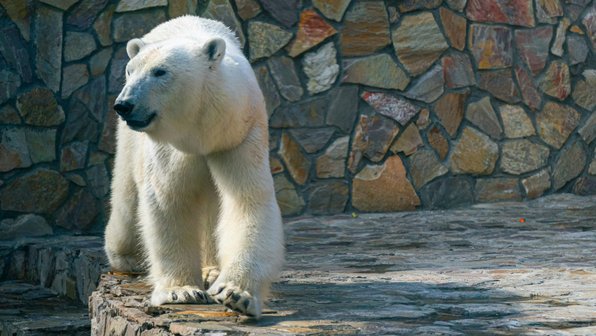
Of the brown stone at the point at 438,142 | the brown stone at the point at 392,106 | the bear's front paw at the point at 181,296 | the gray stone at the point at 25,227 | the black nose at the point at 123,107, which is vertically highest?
the black nose at the point at 123,107

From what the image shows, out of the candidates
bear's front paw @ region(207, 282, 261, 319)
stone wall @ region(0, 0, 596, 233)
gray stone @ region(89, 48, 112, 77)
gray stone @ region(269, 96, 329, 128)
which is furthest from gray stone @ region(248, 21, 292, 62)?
bear's front paw @ region(207, 282, 261, 319)

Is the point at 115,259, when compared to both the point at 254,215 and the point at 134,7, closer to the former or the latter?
A: the point at 254,215

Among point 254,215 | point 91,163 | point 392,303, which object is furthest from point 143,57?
point 91,163

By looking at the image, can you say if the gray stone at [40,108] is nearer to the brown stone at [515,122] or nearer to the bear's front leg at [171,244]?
the brown stone at [515,122]

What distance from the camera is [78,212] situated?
745 cm

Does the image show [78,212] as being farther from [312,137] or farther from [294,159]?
[312,137]

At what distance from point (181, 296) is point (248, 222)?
379 mm

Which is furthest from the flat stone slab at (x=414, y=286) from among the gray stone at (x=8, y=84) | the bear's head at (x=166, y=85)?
the gray stone at (x=8, y=84)

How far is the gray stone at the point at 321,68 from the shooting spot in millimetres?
7820

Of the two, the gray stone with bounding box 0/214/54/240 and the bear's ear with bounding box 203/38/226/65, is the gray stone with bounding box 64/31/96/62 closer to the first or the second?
the gray stone with bounding box 0/214/54/240

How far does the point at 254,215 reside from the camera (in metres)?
3.87

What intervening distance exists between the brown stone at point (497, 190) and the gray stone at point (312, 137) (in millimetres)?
1179

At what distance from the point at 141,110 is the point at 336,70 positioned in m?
4.32

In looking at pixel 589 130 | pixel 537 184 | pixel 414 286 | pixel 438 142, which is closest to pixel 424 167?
pixel 438 142
